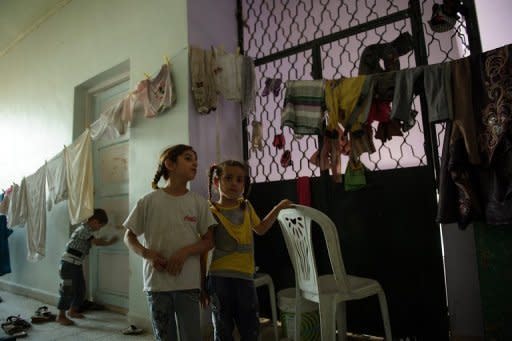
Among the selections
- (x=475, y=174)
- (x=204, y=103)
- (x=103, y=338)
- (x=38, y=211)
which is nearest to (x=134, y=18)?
(x=204, y=103)

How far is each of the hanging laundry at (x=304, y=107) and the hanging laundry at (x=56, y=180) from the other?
2.20 m

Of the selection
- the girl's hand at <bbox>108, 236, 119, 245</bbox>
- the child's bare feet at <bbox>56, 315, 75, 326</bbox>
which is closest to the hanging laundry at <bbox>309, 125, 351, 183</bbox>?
the girl's hand at <bbox>108, 236, 119, 245</bbox>

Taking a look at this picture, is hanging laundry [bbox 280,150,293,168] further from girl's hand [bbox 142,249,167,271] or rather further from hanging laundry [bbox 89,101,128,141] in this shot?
girl's hand [bbox 142,249,167,271]

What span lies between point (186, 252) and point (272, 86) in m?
1.75

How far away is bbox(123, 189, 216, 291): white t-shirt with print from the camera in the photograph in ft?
4.92

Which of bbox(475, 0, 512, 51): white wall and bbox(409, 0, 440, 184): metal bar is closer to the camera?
bbox(409, 0, 440, 184): metal bar

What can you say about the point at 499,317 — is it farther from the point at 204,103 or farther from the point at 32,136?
the point at 32,136

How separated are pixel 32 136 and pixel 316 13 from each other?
12.0ft

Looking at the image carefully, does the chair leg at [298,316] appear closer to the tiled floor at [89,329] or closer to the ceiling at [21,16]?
the tiled floor at [89,329]

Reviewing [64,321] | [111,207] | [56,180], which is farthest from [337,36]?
[64,321]

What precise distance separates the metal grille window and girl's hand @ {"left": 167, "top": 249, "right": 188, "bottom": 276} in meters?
1.44

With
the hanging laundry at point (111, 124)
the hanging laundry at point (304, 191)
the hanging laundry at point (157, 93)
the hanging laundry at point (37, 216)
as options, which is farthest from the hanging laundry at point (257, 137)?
the hanging laundry at point (37, 216)

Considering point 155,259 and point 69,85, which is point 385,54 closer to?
point 155,259

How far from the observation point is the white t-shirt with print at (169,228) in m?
1.50
